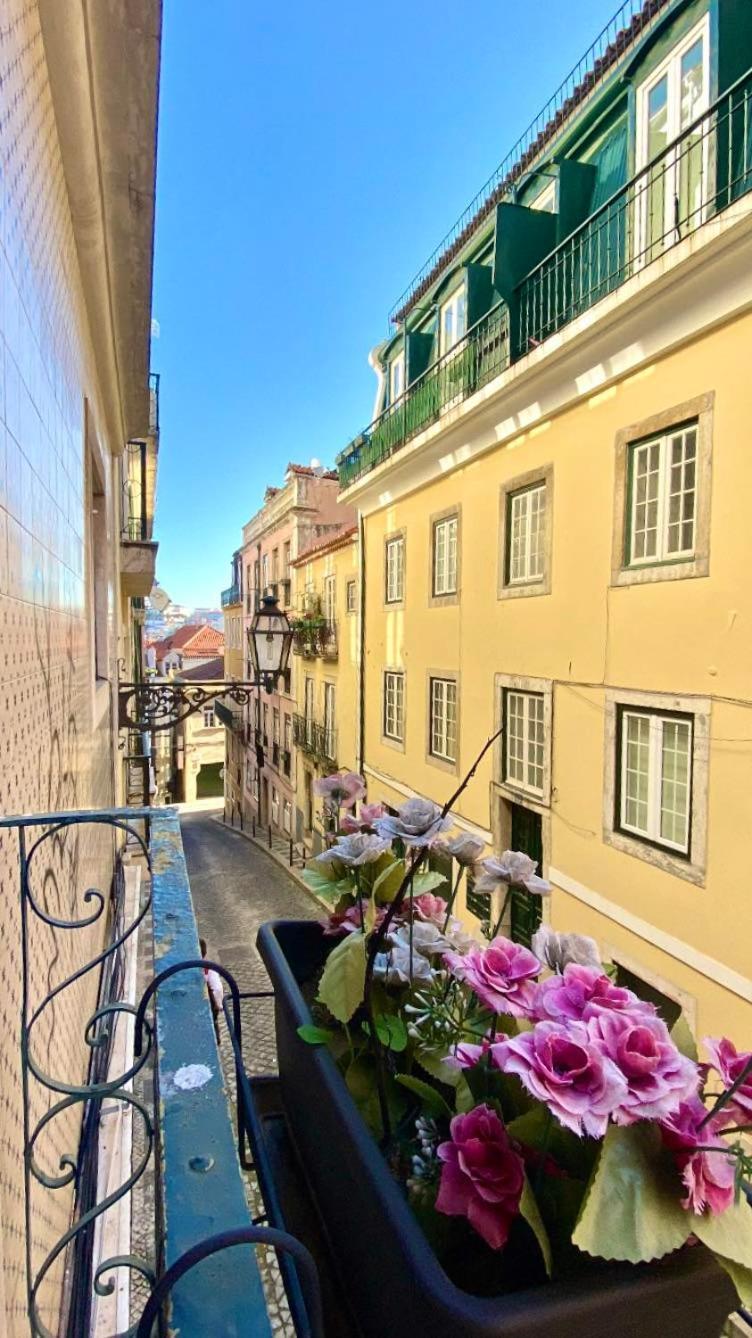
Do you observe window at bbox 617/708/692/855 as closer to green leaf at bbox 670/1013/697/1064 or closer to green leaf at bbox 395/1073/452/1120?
green leaf at bbox 670/1013/697/1064

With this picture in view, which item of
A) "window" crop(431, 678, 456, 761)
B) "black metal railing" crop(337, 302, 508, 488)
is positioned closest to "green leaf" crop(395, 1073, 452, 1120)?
"black metal railing" crop(337, 302, 508, 488)

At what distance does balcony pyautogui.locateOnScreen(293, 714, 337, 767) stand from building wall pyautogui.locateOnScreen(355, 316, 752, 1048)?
5.57 meters

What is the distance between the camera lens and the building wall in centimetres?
536

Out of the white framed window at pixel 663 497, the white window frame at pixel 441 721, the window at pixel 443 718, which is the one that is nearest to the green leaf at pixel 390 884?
the white framed window at pixel 663 497

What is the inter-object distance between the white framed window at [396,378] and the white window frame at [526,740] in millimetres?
6702

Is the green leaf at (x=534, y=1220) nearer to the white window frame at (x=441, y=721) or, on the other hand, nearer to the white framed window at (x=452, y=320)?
the white window frame at (x=441, y=721)

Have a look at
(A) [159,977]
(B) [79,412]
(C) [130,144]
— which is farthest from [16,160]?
(A) [159,977]

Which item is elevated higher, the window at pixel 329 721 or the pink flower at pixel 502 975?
the pink flower at pixel 502 975

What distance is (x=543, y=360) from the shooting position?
289 inches

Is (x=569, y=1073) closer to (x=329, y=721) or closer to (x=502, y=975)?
(x=502, y=975)

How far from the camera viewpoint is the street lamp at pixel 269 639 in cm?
795

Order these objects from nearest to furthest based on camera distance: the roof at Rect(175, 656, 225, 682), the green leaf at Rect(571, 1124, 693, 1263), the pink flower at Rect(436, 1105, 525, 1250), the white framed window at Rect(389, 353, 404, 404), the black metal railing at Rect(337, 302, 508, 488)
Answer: the green leaf at Rect(571, 1124, 693, 1263), the pink flower at Rect(436, 1105, 525, 1250), the black metal railing at Rect(337, 302, 508, 488), the white framed window at Rect(389, 353, 404, 404), the roof at Rect(175, 656, 225, 682)

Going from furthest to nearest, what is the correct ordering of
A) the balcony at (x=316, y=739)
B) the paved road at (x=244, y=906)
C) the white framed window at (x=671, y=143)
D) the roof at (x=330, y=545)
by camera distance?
the balcony at (x=316, y=739), the roof at (x=330, y=545), the paved road at (x=244, y=906), the white framed window at (x=671, y=143)

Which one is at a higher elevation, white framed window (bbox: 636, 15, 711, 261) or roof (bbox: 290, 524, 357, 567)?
white framed window (bbox: 636, 15, 711, 261)
